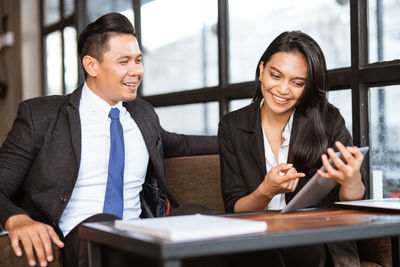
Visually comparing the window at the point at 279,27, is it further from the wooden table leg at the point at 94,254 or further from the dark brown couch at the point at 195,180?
the wooden table leg at the point at 94,254

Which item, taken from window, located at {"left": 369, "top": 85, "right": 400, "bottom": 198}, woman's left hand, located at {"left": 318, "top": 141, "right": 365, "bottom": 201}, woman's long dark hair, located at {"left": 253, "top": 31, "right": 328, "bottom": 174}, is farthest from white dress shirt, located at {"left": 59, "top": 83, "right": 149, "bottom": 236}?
window, located at {"left": 369, "top": 85, "right": 400, "bottom": 198}

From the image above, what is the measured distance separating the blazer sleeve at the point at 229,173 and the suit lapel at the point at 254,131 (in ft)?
0.21

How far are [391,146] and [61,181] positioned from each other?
135 cm

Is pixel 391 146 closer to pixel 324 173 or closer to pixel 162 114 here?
pixel 324 173

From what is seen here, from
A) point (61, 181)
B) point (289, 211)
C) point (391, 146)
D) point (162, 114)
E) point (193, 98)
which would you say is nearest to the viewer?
point (289, 211)

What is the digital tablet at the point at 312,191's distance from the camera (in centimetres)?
140

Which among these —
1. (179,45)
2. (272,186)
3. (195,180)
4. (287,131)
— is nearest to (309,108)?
(287,131)

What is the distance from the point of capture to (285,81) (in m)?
→ 1.94

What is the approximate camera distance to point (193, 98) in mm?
3441

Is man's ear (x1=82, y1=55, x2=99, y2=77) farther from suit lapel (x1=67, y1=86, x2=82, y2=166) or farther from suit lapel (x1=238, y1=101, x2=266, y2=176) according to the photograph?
suit lapel (x1=238, y1=101, x2=266, y2=176)

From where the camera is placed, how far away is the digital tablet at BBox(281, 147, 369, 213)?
4.60 feet

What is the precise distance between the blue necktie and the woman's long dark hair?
2.01ft

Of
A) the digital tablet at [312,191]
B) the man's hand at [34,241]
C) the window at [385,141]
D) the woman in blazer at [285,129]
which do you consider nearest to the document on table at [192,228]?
the digital tablet at [312,191]

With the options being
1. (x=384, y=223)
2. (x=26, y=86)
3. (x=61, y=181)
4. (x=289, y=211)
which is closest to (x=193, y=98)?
(x=61, y=181)
